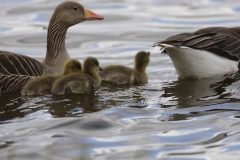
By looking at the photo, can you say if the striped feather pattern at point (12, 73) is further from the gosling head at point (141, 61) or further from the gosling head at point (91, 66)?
the gosling head at point (141, 61)

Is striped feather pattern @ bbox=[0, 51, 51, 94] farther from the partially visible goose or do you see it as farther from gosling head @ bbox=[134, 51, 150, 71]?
the partially visible goose

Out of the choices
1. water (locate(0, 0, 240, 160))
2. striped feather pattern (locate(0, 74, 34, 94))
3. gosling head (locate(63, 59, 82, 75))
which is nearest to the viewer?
water (locate(0, 0, 240, 160))

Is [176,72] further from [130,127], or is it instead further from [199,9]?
[199,9]

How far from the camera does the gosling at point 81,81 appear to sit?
8.95 meters

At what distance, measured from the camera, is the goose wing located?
9.24 m

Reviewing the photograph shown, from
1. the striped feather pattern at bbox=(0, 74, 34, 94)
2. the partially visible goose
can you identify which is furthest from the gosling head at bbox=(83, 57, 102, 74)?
the partially visible goose

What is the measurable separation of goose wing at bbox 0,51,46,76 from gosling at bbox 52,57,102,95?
24.7 inches

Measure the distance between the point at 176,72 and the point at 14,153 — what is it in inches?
216

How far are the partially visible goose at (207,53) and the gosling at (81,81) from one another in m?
1.40

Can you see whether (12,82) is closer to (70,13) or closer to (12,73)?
(12,73)

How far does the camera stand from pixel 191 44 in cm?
1001

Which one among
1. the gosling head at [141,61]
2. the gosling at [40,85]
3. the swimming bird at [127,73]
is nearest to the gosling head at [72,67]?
the gosling at [40,85]

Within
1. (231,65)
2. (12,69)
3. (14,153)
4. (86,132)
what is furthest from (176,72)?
(14,153)

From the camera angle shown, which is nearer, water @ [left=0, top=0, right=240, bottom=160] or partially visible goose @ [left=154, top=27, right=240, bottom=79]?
water @ [left=0, top=0, right=240, bottom=160]
